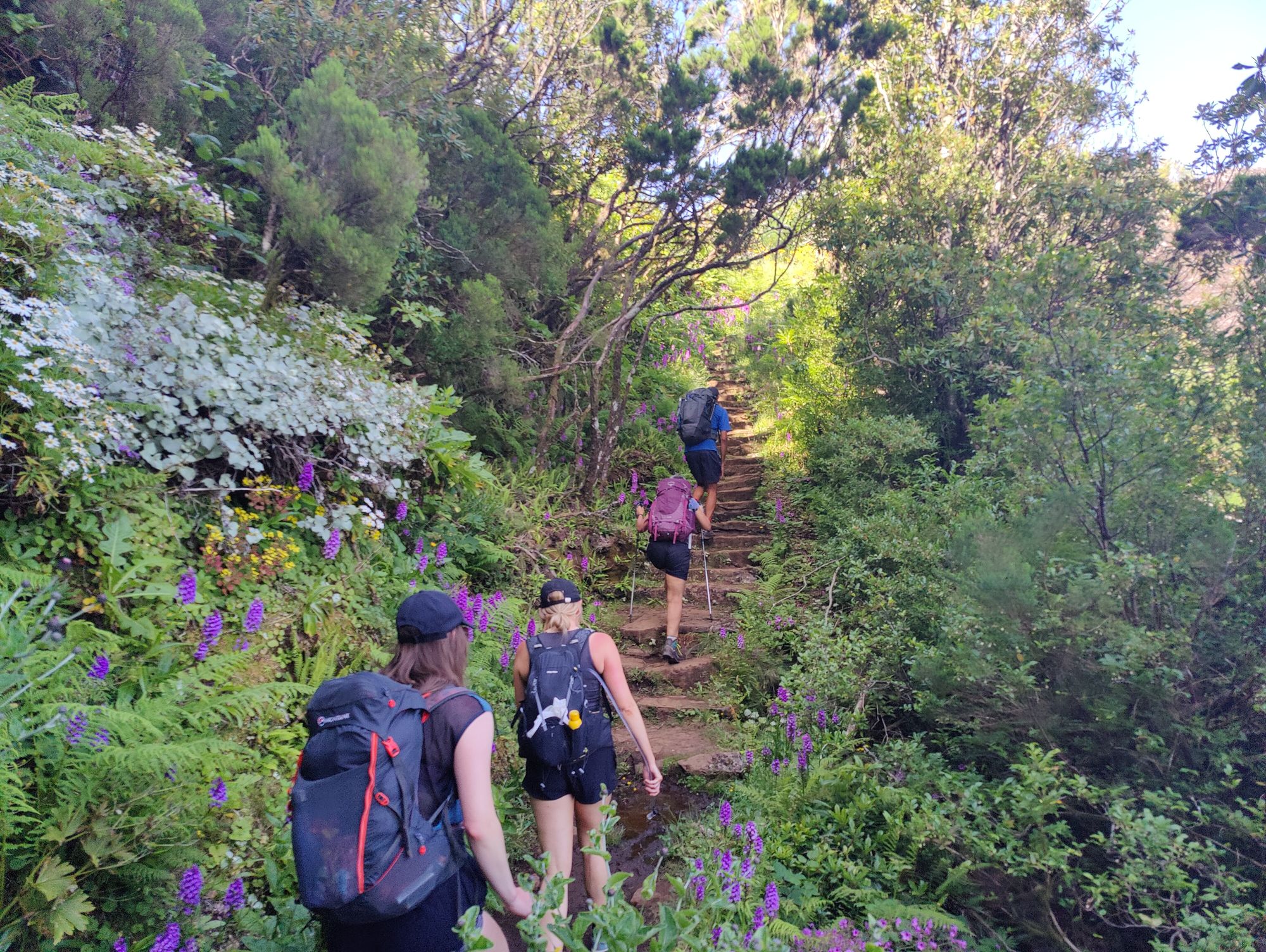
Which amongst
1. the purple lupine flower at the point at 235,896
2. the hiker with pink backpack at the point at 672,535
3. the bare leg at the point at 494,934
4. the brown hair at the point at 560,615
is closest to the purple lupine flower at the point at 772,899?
the bare leg at the point at 494,934

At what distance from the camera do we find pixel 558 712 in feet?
10.4

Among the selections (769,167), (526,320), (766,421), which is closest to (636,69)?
(769,167)

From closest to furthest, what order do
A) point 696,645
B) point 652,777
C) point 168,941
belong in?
point 168,941
point 652,777
point 696,645

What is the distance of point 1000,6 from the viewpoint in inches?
376

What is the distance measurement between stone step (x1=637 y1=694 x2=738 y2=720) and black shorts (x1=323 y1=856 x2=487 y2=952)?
4.09m

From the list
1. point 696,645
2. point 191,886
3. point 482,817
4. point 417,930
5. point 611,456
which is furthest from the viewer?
point 611,456

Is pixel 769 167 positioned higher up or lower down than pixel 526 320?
higher up

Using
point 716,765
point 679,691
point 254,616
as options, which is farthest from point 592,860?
point 679,691

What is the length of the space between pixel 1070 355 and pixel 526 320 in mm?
5938

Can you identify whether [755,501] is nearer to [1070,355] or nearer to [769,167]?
[769,167]

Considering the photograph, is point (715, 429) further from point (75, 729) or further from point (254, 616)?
point (75, 729)

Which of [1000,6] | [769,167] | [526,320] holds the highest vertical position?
[1000,6]

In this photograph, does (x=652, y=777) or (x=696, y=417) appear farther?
(x=696, y=417)

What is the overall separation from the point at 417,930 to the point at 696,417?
18.5ft
